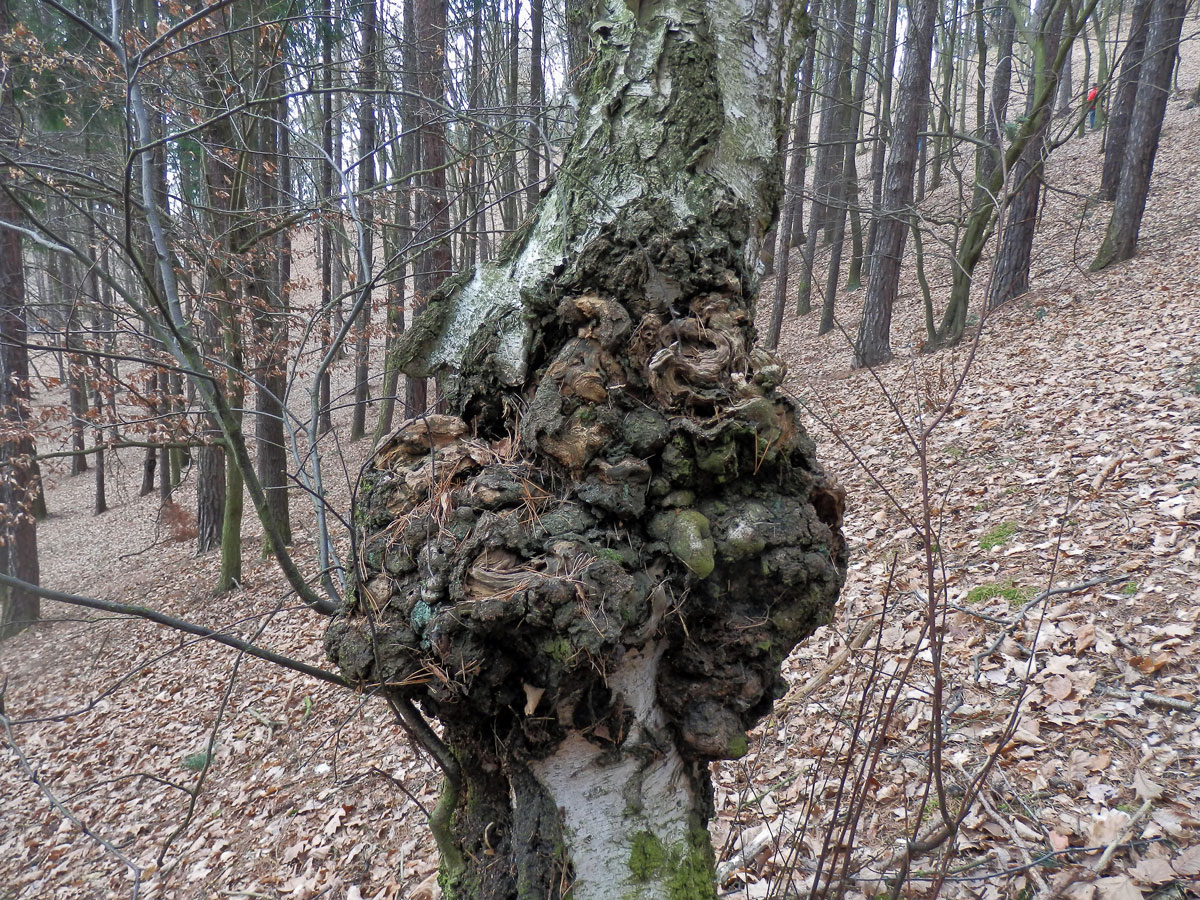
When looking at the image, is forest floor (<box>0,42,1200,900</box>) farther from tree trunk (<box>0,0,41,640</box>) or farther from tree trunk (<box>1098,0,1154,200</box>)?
tree trunk (<box>1098,0,1154,200</box>)

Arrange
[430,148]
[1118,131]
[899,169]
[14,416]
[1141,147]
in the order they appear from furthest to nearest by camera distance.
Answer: [1118,131] < [1141,147] < [899,169] < [14,416] < [430,148]

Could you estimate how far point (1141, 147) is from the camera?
10109 millimetres

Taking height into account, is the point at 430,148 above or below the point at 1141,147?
below

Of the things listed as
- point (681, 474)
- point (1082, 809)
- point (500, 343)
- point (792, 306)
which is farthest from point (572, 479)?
point (792, 306)

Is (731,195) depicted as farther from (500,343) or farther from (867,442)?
(867,442)

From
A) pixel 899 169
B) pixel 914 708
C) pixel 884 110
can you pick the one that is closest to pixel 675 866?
pixel 914 708

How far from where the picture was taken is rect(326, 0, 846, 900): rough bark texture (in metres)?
1.61

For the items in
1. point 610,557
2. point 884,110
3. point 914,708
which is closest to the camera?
point 610,557

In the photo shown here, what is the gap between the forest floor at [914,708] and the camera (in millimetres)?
2377

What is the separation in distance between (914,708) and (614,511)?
253 centimetres

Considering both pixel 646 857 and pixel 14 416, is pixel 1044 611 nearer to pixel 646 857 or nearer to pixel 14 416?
pixel 646 857

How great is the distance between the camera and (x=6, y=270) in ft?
29.3

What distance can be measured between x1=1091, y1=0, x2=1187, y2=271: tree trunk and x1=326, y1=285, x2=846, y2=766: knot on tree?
1172 cm

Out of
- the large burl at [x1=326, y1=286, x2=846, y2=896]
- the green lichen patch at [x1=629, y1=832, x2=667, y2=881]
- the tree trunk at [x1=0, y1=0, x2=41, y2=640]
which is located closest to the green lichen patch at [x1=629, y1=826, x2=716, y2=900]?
the green lichen patch at [x1=629, y1=832, x2=667, y2=881]
